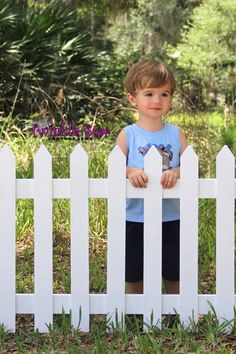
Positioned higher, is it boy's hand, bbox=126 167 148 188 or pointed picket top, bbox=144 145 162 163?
pointed picket top, bbox=144 145 162 163

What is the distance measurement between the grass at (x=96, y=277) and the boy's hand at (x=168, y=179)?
2.19 feet

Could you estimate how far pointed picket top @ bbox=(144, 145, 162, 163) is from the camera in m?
3.29

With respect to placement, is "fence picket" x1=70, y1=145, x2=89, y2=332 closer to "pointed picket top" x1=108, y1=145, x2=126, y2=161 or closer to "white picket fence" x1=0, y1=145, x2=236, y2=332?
"white picket fence" x1=0, y1=145, x2=236, y2=332

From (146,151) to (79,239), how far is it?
1.80 feet

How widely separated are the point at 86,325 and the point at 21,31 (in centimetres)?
957

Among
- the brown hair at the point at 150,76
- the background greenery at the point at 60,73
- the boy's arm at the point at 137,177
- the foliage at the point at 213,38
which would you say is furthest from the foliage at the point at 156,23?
the boy's arm at the point at 137,177

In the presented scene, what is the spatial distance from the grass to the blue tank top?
0.53 metres

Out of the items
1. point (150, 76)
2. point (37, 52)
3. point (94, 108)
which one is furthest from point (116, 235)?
point (37, 52)

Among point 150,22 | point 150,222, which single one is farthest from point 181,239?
point 150,22

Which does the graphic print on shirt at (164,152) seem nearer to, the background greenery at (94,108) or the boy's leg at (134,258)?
the boy's leg at (134,258)

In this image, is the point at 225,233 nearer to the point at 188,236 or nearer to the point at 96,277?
the point at 188,236

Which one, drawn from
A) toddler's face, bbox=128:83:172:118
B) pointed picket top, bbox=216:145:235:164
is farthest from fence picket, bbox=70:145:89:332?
pointed picket top, bbox=216:145:235:164

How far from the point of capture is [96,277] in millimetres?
4309

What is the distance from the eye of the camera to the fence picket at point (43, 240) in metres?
3.35
